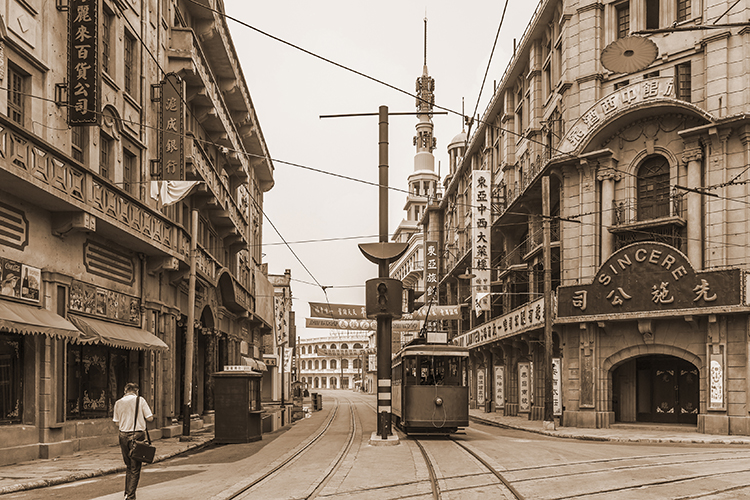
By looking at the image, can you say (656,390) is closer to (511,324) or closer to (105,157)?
(511,324)

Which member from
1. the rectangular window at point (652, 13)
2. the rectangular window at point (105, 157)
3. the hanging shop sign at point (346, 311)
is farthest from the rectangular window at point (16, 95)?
the hanging shop sign at point (346, 311)

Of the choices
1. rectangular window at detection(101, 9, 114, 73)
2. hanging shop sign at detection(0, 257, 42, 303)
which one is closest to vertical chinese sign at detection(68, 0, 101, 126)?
rectangular window at detection(101, 9, 114, 73)

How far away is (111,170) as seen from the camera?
908 inches

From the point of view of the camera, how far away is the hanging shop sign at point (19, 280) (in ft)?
53.7

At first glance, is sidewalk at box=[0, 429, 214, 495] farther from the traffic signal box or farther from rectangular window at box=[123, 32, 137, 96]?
rectangular window at box=[123, 32, 137, 96]

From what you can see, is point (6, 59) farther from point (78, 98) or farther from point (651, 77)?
point (651, 77)

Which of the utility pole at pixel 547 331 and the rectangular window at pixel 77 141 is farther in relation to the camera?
the utility pole at pixel 547 331

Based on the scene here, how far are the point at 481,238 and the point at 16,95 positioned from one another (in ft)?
96.1

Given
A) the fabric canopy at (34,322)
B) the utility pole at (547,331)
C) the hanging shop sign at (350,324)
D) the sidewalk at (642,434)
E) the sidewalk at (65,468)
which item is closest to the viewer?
the sidewalk at (65,468)

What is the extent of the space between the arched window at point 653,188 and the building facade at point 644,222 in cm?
4

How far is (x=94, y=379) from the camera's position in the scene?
72.8ft

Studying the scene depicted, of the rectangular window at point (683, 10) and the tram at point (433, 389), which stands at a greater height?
the rectangular window at point (683, 10)

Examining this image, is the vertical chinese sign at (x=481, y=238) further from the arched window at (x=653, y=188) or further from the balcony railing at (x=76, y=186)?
the balcony railing at (x=76, y=186)

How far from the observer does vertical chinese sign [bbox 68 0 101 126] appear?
19312 mm
